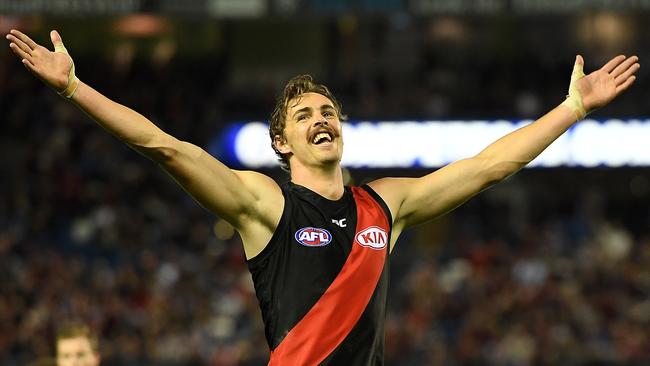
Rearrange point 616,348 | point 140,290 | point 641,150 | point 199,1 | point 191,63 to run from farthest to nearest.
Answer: point 191,63 < point 641,150 < point 140,290 < point 616,348 < point 199,1

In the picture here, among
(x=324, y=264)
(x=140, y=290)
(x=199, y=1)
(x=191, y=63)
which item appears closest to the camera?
(x=324, y=264)

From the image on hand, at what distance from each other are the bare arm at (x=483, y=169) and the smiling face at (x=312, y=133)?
317 mm

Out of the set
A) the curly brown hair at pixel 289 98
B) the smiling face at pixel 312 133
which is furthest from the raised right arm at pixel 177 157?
the curly brown hair at pixel 289 98

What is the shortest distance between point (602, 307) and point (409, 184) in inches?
504

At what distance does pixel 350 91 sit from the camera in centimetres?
2100

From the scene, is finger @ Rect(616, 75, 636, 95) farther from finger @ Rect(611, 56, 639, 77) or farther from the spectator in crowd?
the spectator in crowd

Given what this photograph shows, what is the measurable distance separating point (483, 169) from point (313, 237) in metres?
0.89

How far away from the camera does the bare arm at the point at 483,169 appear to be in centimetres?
496

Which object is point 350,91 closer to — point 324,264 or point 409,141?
point 409,141

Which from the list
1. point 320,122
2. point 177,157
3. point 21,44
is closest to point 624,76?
point 320,122

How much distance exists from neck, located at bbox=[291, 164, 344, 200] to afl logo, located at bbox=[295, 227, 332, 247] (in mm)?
241

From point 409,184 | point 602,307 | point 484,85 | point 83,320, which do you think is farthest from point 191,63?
point 409,184

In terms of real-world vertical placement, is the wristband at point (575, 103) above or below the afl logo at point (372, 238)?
above

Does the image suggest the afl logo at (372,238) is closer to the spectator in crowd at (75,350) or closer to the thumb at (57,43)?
the thumb at (57,43)
